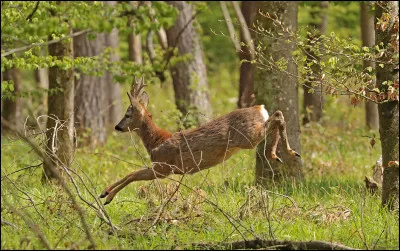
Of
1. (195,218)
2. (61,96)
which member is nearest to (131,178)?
(195,218)

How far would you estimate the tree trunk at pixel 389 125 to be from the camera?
826 centimetres

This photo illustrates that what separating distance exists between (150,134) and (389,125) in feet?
11.4

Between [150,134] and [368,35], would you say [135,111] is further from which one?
[368,35]

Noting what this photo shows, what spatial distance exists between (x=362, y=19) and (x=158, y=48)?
4154 millimetres

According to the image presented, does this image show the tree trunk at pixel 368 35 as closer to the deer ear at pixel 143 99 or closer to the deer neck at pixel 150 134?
the deer ear at pixel 143 99

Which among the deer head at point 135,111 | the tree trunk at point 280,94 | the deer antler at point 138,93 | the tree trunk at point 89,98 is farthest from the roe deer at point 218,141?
the tree trunk at point 89,98

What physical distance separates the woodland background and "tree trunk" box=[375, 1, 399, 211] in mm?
14

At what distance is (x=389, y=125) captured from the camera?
27.5 ft

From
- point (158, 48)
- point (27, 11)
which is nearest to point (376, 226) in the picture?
point (27, 11)

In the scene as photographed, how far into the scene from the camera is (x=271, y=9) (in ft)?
37.2

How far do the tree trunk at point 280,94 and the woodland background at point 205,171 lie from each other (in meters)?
0.02

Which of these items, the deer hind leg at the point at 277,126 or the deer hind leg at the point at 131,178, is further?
the deer hind leg at the point at 277,126

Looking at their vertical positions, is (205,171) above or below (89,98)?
below

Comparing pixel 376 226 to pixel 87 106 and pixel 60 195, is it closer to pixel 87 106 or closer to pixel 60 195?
pixel 60 195
